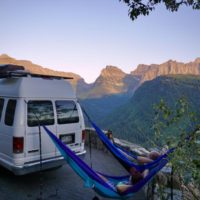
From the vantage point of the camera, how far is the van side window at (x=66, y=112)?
261 inches

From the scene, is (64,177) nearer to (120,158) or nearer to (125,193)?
(120,158)

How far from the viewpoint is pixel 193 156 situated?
11.3 ft

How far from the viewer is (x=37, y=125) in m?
5.98

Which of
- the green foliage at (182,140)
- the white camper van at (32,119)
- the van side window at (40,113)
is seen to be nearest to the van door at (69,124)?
the white camper van at (32,119)

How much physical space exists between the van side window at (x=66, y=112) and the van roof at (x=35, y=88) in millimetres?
187

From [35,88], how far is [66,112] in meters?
1.12

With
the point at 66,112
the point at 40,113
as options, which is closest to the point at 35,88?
the point at 40,113

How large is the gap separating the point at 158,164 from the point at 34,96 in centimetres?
315

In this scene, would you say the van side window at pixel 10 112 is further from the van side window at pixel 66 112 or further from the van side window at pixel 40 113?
the van side window at pixel 66 112

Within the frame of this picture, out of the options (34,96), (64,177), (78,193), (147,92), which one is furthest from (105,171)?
(147,92)

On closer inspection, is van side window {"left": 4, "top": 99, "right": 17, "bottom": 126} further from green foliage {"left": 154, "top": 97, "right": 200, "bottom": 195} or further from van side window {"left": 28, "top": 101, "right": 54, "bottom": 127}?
green foliage {"left": 154, "top": 97, "right": 200, "bottom": 195}

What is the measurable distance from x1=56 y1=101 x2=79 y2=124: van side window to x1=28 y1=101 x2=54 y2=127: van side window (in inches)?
9.3

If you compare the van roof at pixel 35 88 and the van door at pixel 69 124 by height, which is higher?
the van roof at pixel 35 88

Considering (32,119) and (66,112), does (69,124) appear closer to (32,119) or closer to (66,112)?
(66,112)
